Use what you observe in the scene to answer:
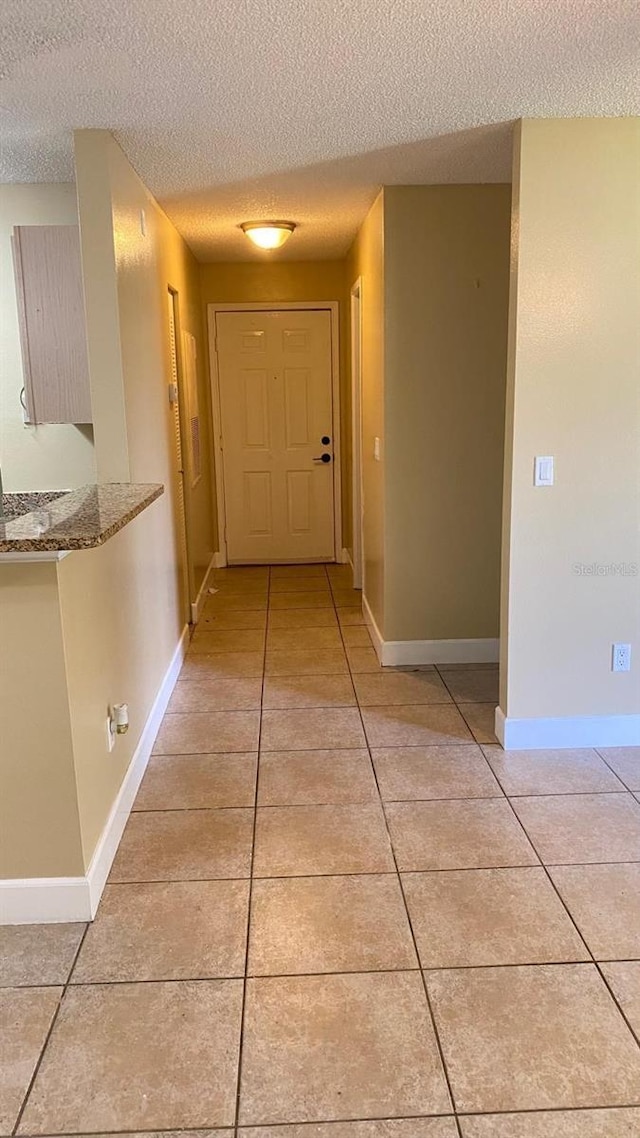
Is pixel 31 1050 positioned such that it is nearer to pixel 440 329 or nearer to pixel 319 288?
pixel 440 329

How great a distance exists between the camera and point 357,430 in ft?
18.1

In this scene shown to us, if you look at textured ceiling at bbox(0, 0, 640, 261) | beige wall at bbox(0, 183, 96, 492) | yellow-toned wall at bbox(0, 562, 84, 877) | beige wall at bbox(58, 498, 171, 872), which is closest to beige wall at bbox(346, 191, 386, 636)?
textured ceiling at bbox(0, 0, 640, 261)

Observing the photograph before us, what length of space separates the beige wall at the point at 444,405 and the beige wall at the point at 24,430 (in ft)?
4.80

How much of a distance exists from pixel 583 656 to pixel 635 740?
42 centimetres

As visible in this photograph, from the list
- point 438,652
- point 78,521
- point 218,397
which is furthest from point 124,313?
point 218,397

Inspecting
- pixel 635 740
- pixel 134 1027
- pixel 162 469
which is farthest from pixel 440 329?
pixel 134 1027

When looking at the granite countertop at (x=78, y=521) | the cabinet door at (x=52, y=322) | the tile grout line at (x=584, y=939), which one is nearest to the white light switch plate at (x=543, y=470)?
the tile grout line at (x=584, y=939)

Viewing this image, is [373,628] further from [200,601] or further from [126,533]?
[126,533]

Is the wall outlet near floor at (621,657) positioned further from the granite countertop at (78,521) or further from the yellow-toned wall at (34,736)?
the yellow-toned wall at (34,736)

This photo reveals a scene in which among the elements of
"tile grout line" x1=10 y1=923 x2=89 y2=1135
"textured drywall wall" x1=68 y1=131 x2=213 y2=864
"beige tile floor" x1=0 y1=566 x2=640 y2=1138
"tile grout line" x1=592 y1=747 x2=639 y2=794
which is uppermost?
"textured drywall wall" x1=68 y1=131 x2=213 y2=864

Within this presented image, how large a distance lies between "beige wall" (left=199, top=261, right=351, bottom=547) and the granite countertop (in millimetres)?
3562

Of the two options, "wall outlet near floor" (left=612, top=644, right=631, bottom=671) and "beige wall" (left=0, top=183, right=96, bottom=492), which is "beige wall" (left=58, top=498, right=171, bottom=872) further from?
"wall outlet near floor" (left=612, top=644, right=631, bottom=671)

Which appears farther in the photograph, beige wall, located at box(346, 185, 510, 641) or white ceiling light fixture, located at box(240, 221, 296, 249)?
white ceiling light fixture, located at box(240, 221, 296, 249)

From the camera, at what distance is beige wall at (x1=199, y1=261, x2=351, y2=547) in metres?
5.96
